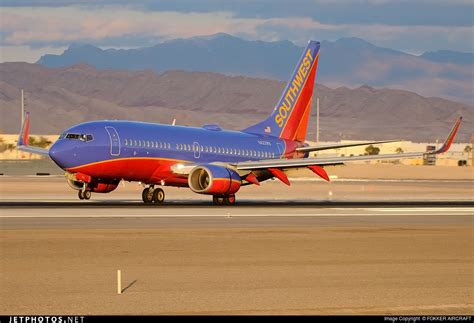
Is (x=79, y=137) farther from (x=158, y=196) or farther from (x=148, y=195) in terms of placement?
(x=158, y=196)

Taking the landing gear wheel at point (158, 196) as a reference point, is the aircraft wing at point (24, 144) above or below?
above

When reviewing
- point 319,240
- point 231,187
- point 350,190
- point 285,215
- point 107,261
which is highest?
point 350,190

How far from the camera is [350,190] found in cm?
8369

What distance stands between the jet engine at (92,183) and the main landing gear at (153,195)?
2146 mm

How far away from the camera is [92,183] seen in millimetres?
58156

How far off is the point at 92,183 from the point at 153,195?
3620 mm

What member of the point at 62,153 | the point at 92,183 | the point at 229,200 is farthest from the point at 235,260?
the point at 229,200

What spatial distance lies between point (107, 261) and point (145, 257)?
55.4 inches

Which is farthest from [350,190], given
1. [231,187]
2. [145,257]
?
[145,257]

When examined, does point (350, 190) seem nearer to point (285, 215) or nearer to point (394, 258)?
point (285, 215)

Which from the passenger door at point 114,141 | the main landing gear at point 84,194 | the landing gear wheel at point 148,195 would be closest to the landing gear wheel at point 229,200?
the landing gear wheel at point 148,195

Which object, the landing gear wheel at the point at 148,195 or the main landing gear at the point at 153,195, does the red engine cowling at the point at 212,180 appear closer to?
the main landing gear at the point at 153,195

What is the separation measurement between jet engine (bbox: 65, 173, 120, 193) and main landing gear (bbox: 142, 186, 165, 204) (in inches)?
84.5

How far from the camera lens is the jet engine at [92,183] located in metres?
57.4
